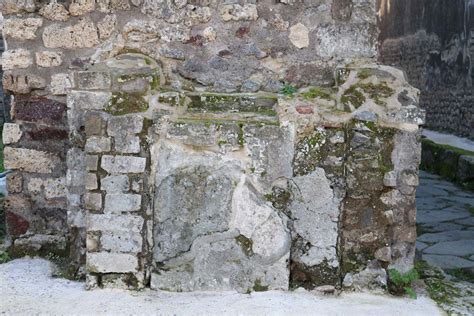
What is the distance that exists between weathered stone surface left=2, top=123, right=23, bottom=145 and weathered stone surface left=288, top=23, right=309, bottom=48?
1.74 meters

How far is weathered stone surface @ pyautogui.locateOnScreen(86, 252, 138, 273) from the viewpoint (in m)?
3.28

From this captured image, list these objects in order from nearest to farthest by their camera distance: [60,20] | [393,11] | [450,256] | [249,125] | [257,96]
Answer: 1. [249,125]
2. [257,96]
3. [60,20]
4. [450,256]
5. [393,11]

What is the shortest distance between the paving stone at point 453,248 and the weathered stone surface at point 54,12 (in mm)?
3012

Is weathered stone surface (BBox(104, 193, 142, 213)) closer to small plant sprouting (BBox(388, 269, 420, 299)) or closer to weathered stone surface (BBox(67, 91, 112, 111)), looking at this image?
weathered stone surface (BBox(67, 91, 112, 111))

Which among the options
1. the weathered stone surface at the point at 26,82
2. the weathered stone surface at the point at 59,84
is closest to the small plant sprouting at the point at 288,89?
the weathered stone surface at the point at 59,84

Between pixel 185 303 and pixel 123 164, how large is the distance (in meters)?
0.76

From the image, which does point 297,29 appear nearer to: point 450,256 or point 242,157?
point 242,157

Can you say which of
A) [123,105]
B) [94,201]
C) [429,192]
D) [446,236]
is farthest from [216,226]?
[429,192]

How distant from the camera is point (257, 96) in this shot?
3588mm

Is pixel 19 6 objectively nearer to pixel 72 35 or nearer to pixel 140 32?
pixel 72 35

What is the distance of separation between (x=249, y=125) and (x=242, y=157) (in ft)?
0.54

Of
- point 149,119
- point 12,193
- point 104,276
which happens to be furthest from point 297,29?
point 12,193

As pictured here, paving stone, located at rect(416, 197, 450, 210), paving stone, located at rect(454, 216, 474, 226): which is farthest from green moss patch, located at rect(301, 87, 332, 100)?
paving stone, located at rect(416, 197, 450, 210)

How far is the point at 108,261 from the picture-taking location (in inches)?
129
